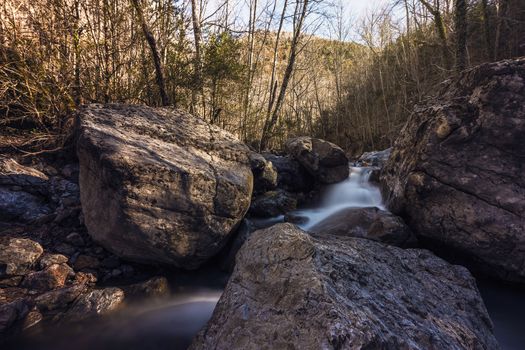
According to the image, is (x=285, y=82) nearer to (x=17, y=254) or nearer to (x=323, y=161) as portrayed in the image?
(x=323, y=161)

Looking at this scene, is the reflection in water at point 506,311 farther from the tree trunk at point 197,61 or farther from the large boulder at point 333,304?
the tree trunk at point 197,61

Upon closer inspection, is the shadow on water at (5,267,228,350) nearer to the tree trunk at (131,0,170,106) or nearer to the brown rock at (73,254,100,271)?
the brown rock at (73,254,100,271)

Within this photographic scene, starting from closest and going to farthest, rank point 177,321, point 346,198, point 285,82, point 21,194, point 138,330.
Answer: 1. point 138,330
2. point 177,321
3. point 21,194
4. point 346,198
5. point 285,82

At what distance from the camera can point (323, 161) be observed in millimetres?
7684

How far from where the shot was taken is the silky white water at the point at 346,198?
237 inches

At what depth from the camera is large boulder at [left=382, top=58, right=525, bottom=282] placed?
3572 mm

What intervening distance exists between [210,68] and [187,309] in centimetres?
559

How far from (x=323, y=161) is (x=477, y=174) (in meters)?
4.03

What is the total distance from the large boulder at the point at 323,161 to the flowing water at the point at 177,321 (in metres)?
4.24

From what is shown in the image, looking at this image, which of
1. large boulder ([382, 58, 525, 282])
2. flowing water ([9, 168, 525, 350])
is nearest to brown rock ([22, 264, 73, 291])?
flowing water ([9, 168, 525, 350])

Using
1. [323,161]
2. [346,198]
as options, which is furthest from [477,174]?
[323,161]

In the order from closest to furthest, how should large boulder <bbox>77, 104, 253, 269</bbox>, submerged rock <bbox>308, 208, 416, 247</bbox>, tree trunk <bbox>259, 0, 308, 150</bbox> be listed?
1. large boulder <bbox>77, 104, 253, 269</bbox>
2. submerged rock <bbox>308, 208, 416, 247</bbox>
3. tree trunk <bbox>259, 0, 308, 150</bbox>

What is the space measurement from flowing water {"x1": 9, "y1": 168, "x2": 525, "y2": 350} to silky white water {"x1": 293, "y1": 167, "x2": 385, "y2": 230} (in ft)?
7.48

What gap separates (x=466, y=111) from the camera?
13.6ft
